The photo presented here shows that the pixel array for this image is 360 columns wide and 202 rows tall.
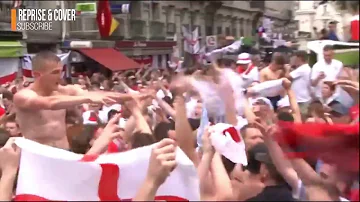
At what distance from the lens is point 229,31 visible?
3266cm

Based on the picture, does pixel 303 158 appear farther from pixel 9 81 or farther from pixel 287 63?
pixel 9 81

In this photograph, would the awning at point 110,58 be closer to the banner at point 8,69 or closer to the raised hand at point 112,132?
the banner at point 8,69

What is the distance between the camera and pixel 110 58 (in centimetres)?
2634

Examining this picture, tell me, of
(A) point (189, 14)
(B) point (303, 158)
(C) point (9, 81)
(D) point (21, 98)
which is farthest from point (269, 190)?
(A) point (189, 14)

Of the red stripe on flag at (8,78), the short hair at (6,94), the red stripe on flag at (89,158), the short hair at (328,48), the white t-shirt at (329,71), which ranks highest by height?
the short hair at (328,48)

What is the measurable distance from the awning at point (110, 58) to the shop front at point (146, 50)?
1.13m

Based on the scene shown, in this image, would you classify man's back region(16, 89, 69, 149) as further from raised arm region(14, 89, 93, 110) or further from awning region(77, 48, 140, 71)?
awning region(77, 48, 140, 71)

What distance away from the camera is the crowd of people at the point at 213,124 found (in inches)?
125

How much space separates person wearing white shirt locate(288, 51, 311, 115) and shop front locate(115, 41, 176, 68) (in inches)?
829

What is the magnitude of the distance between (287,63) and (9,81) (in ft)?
21.7

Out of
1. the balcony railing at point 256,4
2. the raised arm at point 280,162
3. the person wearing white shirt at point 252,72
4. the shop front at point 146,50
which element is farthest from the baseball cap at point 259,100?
the balcony railing at point 256,4

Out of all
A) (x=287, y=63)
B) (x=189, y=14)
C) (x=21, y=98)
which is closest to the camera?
(x=21, y=98)

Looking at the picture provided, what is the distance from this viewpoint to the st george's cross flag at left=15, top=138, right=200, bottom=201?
3.55 meters

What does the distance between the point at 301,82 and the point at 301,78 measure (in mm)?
44
